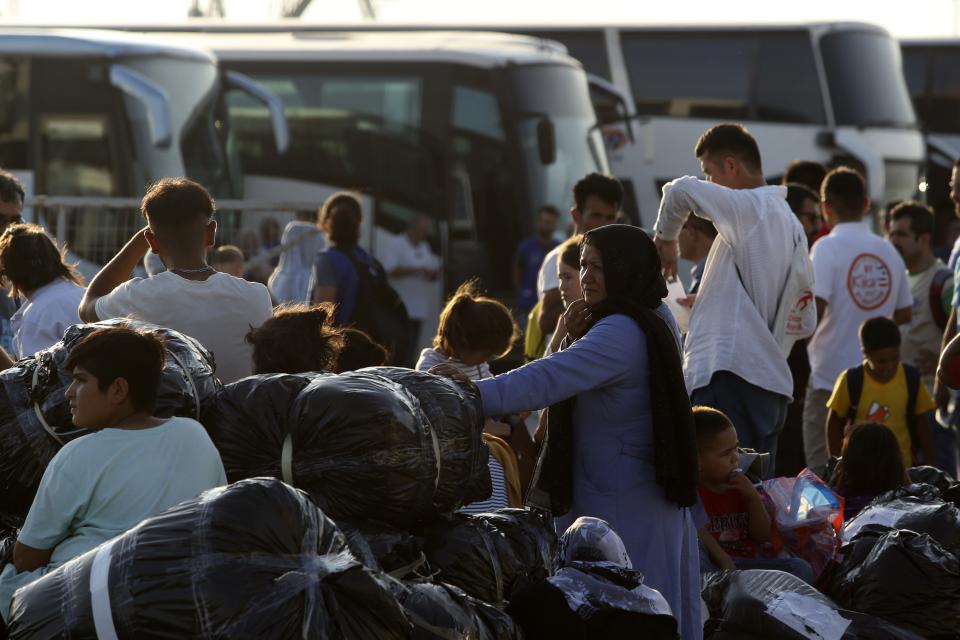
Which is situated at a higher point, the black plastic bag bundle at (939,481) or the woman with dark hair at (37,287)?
the woman with dark hair at (37,287)

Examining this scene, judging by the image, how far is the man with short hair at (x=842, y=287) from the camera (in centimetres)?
912

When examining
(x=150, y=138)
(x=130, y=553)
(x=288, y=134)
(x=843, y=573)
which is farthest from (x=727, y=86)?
(x=130, y=553)

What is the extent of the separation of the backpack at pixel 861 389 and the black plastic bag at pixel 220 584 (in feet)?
16.9

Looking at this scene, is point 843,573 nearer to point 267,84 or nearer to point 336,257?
point 336,257

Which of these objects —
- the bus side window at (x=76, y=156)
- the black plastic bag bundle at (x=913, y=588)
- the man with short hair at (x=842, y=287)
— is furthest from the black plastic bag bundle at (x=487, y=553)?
the bus side window at (x=76, y=156)

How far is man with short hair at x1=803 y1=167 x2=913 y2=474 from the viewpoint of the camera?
9.12 metres

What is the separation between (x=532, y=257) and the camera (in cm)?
1680

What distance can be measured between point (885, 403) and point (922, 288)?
6.14 ft

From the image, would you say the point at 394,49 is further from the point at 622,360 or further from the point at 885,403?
the point at 622,360

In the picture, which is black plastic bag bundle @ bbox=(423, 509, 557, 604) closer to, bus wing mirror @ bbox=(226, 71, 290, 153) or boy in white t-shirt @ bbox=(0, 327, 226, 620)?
boy in white t-shirt @ bbox=(0, 327, 226, 620)

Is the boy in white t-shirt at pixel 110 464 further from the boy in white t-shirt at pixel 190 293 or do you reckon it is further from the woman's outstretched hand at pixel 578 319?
the woman's outstretched hand at pixel 578 319

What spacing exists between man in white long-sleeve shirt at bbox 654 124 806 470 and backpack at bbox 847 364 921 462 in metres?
1.75

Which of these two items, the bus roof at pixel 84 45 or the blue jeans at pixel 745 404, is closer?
the blue jeans at pixel 745 404

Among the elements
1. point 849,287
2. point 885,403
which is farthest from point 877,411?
point 849,287
